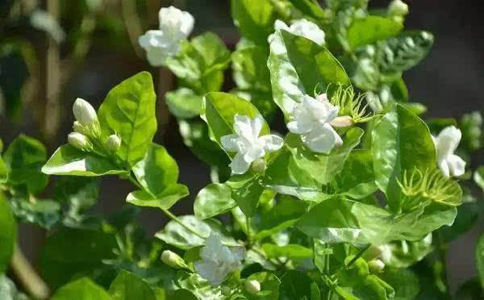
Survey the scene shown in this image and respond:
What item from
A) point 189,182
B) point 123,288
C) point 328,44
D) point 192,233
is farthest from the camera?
point 189,182

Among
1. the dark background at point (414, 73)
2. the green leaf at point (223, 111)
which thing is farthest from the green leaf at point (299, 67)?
the dark background at point (414, 73)

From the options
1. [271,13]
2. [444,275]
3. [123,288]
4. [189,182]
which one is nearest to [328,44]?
[271,13]

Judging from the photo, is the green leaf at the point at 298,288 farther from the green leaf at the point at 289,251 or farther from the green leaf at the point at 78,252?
the green leaf at the point at 78,252

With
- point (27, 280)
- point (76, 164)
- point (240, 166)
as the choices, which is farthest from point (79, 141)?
point (27, 280)

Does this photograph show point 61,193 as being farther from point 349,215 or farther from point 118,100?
point 349,215

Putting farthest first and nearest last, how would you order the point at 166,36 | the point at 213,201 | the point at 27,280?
the point at 27,280 < the point at 166,36 < the point at 213,201

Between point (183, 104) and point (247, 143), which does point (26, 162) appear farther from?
point (247, 143)

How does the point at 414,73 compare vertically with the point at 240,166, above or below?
below
